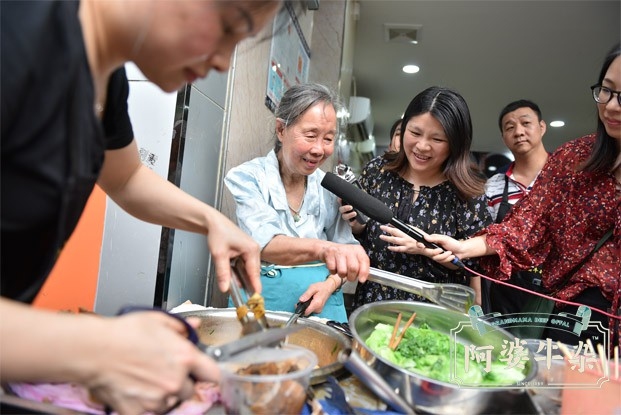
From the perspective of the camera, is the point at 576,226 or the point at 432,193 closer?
the point at 576,226

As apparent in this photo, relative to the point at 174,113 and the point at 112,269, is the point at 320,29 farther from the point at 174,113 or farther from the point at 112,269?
the point at 112,269

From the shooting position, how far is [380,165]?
191 centimetres

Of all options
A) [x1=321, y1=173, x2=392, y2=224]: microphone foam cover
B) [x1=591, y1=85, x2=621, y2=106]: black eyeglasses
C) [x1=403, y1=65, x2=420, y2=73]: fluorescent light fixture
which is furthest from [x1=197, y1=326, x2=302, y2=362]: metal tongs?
[x1=403, y1=65, x2=420, y2=73]: fluorescent light fixture

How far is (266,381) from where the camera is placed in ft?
1.86

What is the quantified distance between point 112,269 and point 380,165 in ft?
3.87

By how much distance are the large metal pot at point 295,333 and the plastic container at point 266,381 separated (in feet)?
0.84

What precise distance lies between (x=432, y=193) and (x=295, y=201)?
56 centimetres

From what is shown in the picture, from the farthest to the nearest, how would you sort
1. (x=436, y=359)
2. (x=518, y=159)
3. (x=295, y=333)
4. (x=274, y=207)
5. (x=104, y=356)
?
1. (x=518, y=159)
2. (x=274, y=207)
3. (x=295, y=333)
4. (x=436, y=359)
5. (x=104, y=356)

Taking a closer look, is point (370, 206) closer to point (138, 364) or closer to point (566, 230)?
point (566, 230)

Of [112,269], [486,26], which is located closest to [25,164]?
[112,269]

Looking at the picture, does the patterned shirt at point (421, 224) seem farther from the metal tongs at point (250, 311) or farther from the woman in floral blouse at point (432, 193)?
the metal tongs at point (250, 311)

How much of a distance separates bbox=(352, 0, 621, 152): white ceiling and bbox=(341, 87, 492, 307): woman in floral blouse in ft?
7.51

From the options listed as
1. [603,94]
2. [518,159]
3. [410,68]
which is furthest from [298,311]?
[410,68]

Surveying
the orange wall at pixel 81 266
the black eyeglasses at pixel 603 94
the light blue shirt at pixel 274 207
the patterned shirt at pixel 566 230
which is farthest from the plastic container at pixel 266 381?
the black eyeglasses at pixel 603 94
